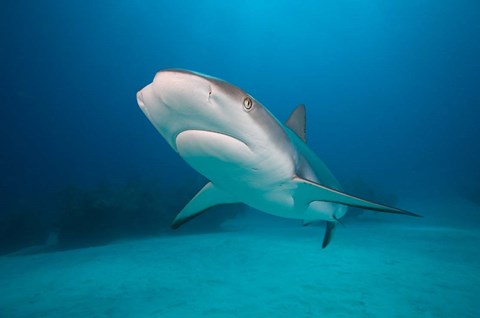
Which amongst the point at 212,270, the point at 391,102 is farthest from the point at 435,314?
the point at 391,102

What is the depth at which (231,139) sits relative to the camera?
1490 mm

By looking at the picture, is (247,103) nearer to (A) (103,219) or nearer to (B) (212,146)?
(B) (212,146)

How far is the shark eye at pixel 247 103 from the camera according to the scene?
53.2 inches

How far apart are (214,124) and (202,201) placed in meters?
1.83

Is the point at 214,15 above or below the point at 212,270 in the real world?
above

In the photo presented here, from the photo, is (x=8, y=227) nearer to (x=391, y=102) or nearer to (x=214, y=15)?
(x=214, y=15)

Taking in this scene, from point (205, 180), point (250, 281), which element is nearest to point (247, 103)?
point (250, 281)

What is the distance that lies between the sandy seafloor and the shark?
7.04ft

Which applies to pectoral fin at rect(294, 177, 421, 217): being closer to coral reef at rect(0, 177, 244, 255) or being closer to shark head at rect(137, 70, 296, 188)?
shark head at rect(137, 70, 296, 188)

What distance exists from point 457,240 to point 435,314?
241 inches

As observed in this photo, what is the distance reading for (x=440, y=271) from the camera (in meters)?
4.93

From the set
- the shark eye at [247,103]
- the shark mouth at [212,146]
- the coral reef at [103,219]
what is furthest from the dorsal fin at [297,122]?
the coral reef at [103,219]

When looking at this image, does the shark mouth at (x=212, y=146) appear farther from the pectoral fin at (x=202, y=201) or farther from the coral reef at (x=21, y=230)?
the coral reef at (x=21, y=230)

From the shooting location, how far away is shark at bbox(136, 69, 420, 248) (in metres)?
1.19
